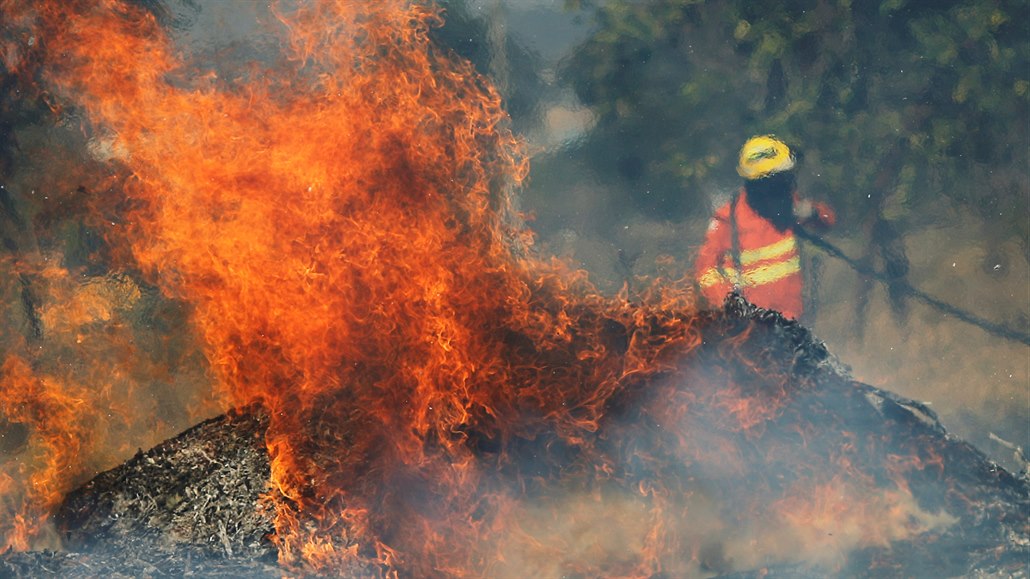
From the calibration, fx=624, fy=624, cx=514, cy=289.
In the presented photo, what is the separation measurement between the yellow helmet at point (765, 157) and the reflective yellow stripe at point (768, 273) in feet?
2.46

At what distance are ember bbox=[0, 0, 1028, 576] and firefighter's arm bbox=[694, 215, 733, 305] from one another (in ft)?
0.61

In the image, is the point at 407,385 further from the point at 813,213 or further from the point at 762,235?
the point at 813,213

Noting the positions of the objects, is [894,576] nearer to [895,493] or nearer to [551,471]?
[895,493]

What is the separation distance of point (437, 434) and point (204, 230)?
2.33 metres

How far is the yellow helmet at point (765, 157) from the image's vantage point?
5102 millimetres

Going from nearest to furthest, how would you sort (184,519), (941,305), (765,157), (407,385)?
(184,519) < (407,385) < (765,157) < (941,305)

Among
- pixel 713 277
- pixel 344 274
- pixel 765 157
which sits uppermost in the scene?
pixel 765 157

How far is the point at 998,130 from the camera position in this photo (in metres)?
5.21

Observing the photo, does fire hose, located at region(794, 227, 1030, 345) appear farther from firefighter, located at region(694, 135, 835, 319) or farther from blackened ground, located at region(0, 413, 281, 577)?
blackened ground, located at region(0, 413, 281, 577)

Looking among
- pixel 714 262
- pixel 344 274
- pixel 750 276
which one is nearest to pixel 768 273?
pixel 750 276

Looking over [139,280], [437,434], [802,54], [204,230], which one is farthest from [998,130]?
[139,280]

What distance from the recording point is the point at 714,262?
17.0 feet

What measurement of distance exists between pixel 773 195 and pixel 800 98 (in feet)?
2.68

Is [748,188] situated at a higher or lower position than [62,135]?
higher
